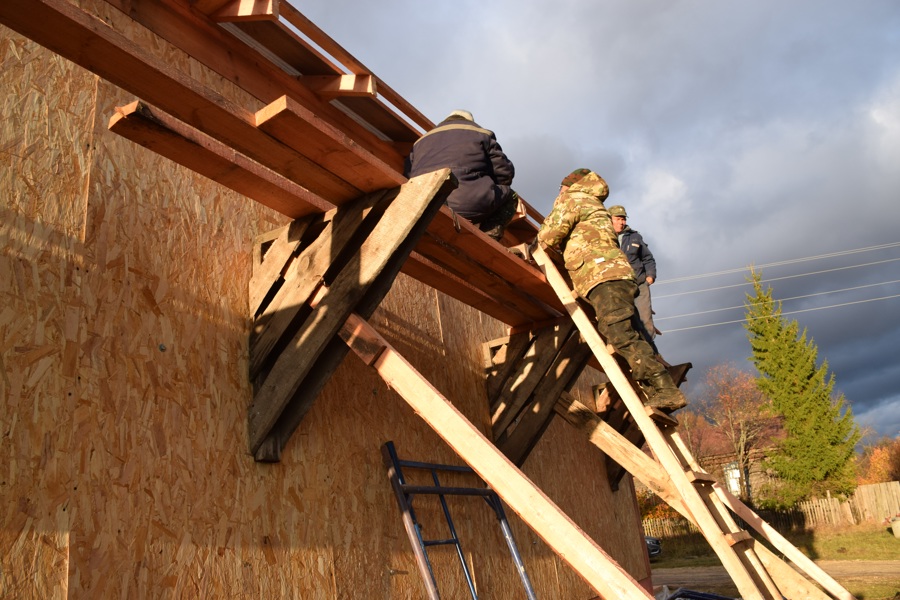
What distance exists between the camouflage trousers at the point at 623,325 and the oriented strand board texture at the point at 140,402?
5.84ft

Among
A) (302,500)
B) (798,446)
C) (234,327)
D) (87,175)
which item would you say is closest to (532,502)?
(302,500)

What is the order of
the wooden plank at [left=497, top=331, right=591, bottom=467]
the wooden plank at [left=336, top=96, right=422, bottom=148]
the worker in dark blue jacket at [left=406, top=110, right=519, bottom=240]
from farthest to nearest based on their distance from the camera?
the wooden plank at [left=497, top=331, right=591, bottom=467]
the wooden plank at [left=336, top=96, right=422, bottom=148]
the worker in dark blue jacket at [left=406, top=110, right=519, bottom=240]

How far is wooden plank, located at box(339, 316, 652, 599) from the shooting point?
276 centimetres

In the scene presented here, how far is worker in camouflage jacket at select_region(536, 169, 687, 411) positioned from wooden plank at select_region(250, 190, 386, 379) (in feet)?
6.47

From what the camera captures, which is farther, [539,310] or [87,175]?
[539,310]

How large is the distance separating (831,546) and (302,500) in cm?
2209

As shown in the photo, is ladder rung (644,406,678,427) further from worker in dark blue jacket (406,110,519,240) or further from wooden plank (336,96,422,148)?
wooden plank (336,96,422,148)

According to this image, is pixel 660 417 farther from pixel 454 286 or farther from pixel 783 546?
pixel 454 286

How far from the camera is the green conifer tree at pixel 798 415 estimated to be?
27.7m

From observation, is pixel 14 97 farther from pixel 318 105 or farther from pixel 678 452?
pixel 678 452

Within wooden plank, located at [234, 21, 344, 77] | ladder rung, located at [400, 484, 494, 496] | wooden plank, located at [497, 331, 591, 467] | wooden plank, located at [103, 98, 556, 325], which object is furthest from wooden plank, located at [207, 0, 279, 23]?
wooden plank, located at [497, 331, 591, 467]

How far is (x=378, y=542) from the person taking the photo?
14.7ft

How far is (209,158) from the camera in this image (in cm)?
309

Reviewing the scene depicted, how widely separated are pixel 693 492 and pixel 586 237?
2.03 metres
